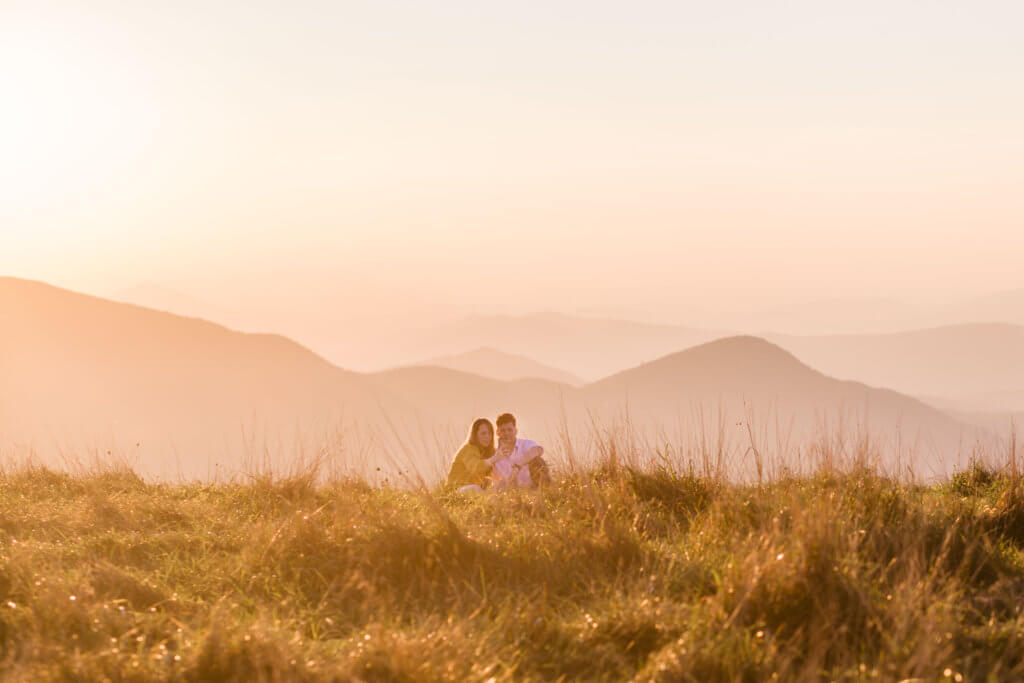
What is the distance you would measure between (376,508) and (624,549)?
1.95 m

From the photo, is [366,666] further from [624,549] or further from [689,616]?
[624,549]

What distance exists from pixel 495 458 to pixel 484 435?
39 cm

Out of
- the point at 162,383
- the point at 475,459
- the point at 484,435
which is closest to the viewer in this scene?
the point at 475,459

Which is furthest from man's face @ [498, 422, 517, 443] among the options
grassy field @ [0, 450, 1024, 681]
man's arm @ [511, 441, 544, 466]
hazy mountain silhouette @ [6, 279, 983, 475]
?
hazy mountain silhouette @ [6, 279, 983, 475]

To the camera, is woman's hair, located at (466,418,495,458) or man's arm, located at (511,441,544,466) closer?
man's arm, located at (511,441,544,466)

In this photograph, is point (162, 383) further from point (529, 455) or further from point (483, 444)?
point (529, 455)

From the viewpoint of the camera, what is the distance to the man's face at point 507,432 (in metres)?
8.81

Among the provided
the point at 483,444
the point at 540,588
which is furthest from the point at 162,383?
the point at 540,588

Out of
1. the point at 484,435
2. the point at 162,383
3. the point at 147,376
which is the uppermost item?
the point at 484,435

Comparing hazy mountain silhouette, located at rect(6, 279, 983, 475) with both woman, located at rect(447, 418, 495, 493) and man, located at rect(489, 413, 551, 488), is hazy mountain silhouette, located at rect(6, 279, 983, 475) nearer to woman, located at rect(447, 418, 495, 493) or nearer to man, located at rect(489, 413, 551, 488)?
woman, located at rect(447, 418, 495, 493)

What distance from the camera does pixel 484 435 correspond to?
9.13m

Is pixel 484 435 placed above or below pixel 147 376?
above

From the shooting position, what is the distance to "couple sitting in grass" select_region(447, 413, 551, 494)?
848cm

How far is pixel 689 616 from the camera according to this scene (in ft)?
13.6
